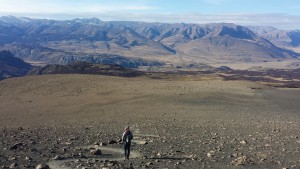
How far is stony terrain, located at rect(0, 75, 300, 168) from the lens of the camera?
17359 millimetres

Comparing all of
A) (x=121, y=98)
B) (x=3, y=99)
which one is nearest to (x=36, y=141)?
(x=121, y=98)

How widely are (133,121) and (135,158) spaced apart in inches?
524

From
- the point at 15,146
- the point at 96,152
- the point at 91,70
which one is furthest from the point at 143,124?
the point at 91,70

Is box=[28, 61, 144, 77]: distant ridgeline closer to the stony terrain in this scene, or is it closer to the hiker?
the stony terrain

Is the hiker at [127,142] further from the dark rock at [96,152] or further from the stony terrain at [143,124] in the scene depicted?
the dark rock at [96,152]

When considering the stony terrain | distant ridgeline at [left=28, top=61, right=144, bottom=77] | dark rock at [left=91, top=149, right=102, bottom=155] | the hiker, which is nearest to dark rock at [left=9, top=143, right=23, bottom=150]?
the stony terrain

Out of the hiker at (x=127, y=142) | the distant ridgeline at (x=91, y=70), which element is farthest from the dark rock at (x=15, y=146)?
the distant ridgeline at (x=91, y=70)

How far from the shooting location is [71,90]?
5019 centimetres

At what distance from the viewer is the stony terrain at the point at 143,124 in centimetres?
1736

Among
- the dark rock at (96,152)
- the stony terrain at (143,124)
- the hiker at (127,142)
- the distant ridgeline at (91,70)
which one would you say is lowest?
the distant ridgeline at (91,70)

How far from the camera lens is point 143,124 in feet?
96.4

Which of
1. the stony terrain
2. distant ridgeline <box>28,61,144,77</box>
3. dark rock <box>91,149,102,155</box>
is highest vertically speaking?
Answer: dark rock <box>91,149,102,155</box>

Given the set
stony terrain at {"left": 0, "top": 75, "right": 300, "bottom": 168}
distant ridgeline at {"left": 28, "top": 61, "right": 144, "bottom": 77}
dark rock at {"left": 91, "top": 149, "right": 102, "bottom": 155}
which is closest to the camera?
stony terrain at {"left": 0, "top": 75, "right": 300, "bottom": 168}

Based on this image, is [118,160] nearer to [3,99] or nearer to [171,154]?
[171,154]
